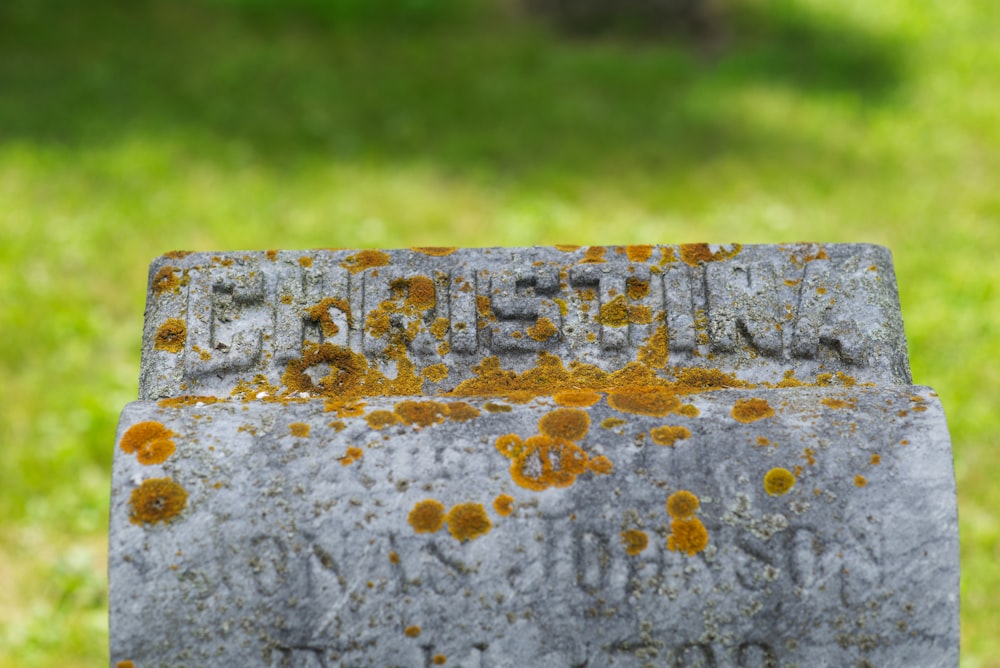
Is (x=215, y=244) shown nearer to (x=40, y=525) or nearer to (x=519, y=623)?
(x=40, y=525)

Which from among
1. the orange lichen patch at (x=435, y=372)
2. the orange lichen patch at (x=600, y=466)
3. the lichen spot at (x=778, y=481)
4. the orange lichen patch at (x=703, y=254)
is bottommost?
the lichen spot at (x=778, y=481)

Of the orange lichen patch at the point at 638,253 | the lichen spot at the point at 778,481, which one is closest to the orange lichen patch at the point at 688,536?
the lichen spot at the point at 778,481

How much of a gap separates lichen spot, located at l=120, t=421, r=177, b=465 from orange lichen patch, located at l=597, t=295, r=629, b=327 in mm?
806

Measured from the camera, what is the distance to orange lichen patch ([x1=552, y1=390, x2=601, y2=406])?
4.71 ft

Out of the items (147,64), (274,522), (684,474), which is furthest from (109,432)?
(147,64)

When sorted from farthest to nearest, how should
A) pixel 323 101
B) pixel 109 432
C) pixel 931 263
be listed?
pixel 323 101, pixel 931 263, pixel 109 432

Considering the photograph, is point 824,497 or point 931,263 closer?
point 824,497

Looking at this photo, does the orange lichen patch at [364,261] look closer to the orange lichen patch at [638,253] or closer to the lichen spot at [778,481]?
the orange lichen patch at [638,253]

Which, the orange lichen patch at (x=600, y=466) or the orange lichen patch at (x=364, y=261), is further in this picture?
the orange lichen patch at (x=364, y=261)

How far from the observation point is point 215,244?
4.27 meters

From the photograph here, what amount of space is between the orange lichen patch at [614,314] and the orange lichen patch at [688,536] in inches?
19.6

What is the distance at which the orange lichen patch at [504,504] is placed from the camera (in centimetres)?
131

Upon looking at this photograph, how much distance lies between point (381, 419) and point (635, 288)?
2.00 ft

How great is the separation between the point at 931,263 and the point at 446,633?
12.3ft
